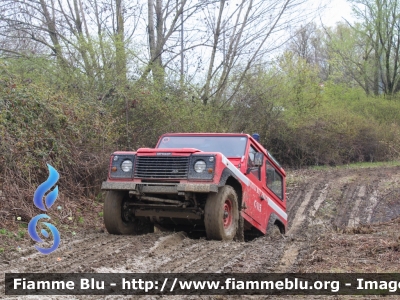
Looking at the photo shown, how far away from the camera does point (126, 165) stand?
8039mm

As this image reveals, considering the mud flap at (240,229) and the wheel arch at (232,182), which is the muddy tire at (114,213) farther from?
the mud flap at (240,229)

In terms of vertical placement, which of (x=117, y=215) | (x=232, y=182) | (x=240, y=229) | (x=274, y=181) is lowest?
(x=240, y=229)

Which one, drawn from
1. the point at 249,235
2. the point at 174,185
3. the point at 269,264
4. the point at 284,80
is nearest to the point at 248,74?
the point at 284,80

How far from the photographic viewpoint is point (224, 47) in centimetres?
1770

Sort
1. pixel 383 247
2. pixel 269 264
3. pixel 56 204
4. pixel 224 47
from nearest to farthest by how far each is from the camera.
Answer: pixel 269 264, pixel 383 247, pixel 56 204, pixel 224 47

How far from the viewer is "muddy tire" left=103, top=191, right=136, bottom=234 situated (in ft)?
26.2

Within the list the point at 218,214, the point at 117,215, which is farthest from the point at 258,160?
the point at 117,215

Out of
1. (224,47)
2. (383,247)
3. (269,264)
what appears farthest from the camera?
(224,47)

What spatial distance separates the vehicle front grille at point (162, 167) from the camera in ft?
25.3

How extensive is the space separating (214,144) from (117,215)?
2.26 metres

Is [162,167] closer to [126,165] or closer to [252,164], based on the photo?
[126,165]

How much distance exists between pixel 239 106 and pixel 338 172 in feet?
15.8

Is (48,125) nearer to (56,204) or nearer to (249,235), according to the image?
(56,204)

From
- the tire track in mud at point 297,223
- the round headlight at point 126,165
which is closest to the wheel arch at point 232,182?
the tire track in mud at point 297,223
